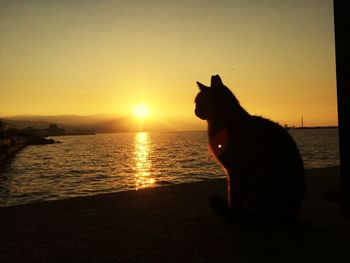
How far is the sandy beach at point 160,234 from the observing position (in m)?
3.46

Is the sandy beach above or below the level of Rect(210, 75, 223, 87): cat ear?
below

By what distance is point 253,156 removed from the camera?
429 centimetres

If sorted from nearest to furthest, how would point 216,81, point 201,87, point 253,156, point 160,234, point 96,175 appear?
point 160,234 < point 253,156 < point 216,81 < point 201,87 < point 96,175

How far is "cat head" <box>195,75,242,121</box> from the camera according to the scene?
448cm

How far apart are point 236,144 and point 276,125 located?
600mm

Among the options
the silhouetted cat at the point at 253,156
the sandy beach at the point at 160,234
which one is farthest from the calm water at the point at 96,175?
the silhouetted cat at the point at 253,156

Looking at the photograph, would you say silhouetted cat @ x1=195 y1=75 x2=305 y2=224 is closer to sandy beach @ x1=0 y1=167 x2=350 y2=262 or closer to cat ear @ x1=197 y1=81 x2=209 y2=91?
cat ear @ x1=197 y1=81 x2=209 y2=91

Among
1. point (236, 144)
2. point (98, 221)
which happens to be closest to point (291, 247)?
point (236, 144)

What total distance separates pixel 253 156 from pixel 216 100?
2.94 feet

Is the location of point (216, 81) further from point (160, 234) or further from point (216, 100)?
point (160, 234)

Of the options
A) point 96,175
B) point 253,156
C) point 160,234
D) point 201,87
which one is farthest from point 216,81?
point 96,175

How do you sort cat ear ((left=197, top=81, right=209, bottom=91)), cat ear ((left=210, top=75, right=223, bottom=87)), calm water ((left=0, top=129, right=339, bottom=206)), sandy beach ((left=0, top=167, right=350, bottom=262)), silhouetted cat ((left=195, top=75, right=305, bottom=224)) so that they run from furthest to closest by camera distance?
calm water ((left=0, top=129, right=339, bottom=206)), cat ear ((left=197, top=81, right=209, bottom=91)), cat ear ((left=210, top=75, right=223, bottom=87)), silhouetted cat ((left=195, top=75, right=305, bottom=224)), sandy beach ((left=0, top=167, right=350, bottom=262))

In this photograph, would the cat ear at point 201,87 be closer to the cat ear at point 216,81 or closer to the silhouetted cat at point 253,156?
the silhouetted cat at point 253,156

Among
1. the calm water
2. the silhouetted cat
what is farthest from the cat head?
the calm water
